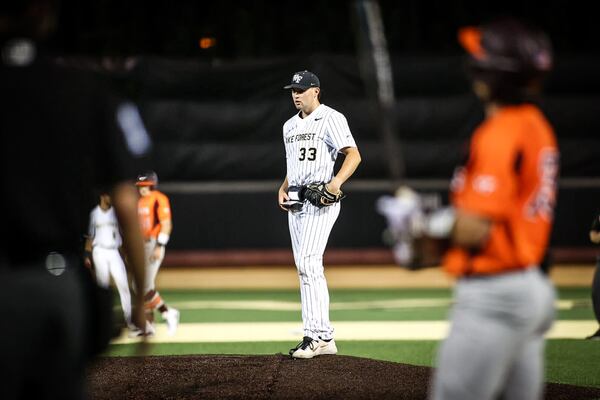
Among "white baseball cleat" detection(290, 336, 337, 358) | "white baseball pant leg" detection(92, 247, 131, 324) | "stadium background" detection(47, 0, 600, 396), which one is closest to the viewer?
"white baseball cleat" detection(290, 336, 337, 358)

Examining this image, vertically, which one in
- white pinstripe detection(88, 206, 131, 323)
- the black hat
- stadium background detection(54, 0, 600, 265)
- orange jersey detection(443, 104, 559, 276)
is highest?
stadium background detection(54, 0, 600, 265)

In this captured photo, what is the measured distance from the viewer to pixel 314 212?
8148 millimetres

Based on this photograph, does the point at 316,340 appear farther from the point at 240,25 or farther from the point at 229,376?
the point at 240,25

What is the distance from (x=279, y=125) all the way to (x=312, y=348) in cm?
992

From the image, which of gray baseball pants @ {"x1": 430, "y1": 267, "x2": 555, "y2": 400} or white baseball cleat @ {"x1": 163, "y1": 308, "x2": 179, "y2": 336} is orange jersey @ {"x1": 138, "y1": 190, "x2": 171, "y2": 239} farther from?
gray baseball pants @ {"x1": 430, "y1": 267, "x2": 555, "y2": 400}

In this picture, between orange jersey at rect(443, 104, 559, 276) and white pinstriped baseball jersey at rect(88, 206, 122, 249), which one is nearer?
orange jersey at rect(443, 104, 559, 276)

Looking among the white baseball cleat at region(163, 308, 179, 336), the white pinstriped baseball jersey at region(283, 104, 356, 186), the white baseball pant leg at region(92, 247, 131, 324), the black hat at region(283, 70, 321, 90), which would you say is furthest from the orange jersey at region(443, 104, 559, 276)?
the white baseball cleat at region(163, 308, 179, 336)

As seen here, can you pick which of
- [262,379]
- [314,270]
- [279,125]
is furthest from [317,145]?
[279,125]

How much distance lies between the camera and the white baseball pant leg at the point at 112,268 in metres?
10.3

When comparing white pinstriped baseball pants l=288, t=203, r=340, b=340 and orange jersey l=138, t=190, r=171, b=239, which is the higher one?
orange jersey l=138, t=190, r=171, b=239

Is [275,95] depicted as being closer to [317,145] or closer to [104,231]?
[104,231]

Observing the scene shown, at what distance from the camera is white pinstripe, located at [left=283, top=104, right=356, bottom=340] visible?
8.14 metres

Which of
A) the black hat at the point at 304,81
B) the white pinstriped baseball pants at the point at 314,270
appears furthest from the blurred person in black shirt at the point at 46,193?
the black hat at the point at 304,81

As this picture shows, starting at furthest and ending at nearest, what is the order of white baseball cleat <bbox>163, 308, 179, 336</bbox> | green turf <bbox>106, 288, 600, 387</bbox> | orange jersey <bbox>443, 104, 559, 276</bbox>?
white baseball cleat <bbox>163, 308, 179, 336</bbox>
green turf <bbox>106, 288, 600, 387</bbox>
orange jersey <bbox>443, 104, 559, 276</bbox>
